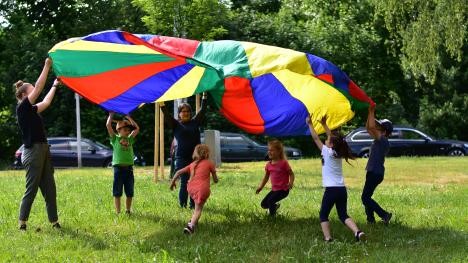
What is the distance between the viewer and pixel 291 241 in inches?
283

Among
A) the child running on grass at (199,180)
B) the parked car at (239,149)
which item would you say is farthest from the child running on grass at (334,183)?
the parked car at (239,149)

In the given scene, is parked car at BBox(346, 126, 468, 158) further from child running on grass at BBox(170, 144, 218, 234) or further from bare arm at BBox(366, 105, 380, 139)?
child running on grass at BBox(170, 144, 218, 234)

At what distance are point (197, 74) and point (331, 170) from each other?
83.8 inches

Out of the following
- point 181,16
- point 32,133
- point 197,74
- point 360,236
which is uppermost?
point 181,16

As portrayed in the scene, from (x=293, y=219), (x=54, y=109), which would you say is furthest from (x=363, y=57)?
(x=293, y=219)

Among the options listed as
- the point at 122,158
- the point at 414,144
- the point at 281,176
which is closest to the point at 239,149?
the point at 414,144

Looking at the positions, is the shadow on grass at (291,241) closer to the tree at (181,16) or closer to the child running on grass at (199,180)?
the child running on grass at (199,180)

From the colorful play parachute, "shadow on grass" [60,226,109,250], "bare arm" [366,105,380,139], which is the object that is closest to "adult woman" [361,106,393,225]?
"bare arm" [366,105,380,139]

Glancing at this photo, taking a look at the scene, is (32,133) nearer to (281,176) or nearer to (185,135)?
(185,135)

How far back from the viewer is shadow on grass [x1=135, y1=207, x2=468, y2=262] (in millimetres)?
6590

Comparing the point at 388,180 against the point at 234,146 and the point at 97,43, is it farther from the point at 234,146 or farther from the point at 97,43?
the point at 234,146

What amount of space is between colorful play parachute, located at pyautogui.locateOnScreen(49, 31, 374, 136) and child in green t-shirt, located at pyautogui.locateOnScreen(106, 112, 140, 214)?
0.70 meters

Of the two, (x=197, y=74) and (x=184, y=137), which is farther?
(x=184, y=137)

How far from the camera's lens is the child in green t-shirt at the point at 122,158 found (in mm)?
8781
